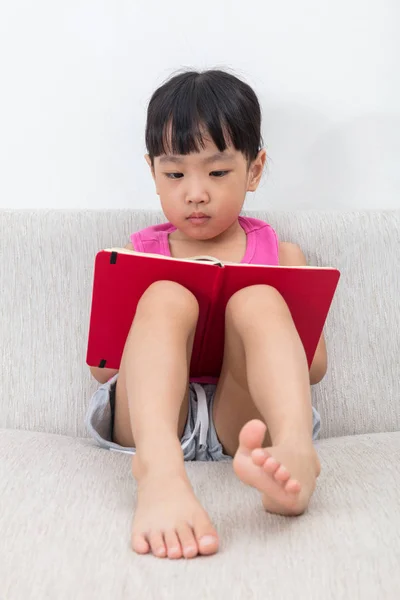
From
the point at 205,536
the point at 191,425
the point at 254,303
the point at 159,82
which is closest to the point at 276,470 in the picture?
the point at 205,536

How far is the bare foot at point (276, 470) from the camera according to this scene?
3.10ft

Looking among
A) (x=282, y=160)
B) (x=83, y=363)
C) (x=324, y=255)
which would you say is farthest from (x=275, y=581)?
(x=282, y=160)

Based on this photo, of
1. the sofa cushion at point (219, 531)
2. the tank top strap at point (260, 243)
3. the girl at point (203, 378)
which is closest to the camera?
the sofa cushion at point (219, 531)

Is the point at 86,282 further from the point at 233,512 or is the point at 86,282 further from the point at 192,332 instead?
the point at 233,512

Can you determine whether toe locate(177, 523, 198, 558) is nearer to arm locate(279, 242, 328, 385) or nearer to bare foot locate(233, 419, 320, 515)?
bare foot locate(233, 419, 320, 515)

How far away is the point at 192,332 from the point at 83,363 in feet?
1.36

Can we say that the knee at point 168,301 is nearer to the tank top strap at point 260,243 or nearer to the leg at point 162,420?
the leg at point 162,420

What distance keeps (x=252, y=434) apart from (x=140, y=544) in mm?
183

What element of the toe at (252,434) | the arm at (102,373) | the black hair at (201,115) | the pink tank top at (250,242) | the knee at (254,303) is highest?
the black hair at (201,115)

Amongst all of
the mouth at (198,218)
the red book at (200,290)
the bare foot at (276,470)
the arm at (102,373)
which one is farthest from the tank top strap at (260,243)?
the bare foot at (276,470)

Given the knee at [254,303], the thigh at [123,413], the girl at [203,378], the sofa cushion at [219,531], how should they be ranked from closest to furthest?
the sofa cushion at [219,531], the girl at [203,378], the knee at [254,303], the thigh at [123,413]

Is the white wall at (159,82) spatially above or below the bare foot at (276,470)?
above

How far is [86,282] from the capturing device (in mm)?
1614

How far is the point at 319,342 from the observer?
4.89ft
